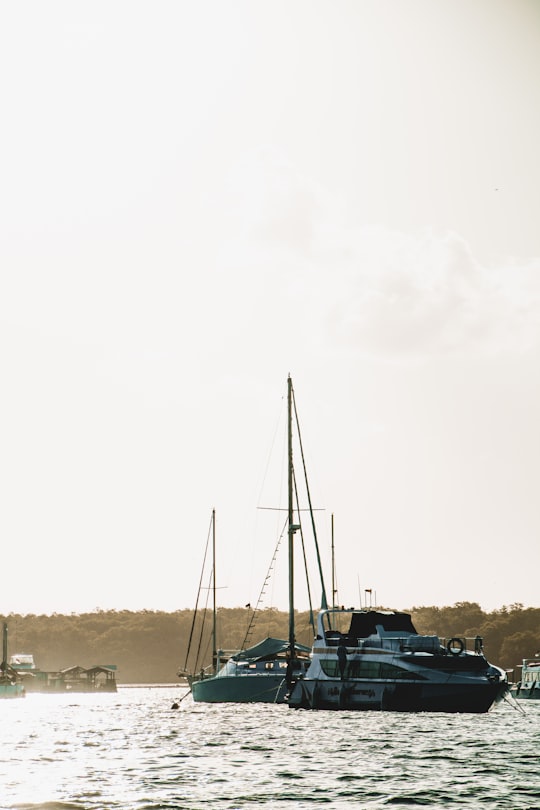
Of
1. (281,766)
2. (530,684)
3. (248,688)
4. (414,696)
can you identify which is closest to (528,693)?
(530,684)

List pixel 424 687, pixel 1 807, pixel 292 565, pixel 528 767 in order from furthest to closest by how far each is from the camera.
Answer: pixel 292 565 < pixel 424 687 < pixel 528 767 < pixel 1 807

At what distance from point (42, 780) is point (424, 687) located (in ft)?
125

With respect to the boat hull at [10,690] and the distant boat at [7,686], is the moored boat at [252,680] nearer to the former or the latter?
the boat hull at [10,690]

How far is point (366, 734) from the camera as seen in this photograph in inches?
2285

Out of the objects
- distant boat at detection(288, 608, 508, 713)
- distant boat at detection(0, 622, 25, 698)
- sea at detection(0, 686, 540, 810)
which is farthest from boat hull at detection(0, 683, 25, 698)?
sea at detection(0, 686, 540, 810)

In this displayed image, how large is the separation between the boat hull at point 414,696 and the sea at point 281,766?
1.26m

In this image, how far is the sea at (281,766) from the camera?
32844mm

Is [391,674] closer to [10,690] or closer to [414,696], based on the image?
[414,696]

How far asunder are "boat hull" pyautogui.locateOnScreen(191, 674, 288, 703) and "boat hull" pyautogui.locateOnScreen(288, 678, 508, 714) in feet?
58.4

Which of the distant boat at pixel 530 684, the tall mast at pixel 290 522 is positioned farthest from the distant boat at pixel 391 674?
the distant boat at pixel 530 684

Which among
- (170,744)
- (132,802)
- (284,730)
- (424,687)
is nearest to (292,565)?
(424,687)

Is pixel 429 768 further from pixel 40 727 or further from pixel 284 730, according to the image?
pixel 40 727

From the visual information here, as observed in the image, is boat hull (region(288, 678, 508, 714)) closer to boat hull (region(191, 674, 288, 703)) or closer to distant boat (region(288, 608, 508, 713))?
distant boat (region(288, 608, 508, 713))

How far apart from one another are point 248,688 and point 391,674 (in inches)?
904
